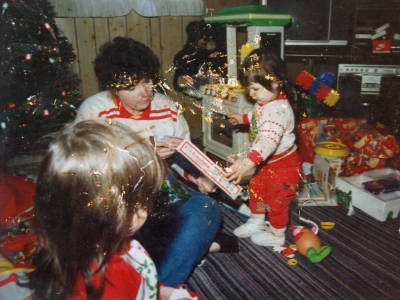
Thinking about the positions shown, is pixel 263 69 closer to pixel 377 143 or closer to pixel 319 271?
pixel 319 271

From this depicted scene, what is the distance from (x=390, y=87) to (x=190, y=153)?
1.08 meters

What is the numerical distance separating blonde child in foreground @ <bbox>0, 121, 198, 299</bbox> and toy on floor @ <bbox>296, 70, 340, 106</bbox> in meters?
1.16

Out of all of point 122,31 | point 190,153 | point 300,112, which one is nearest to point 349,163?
point 300,112

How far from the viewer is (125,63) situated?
2.48ft

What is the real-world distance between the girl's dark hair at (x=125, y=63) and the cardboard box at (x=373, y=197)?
0.95 m

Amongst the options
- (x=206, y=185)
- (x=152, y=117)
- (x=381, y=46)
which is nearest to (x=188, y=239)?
(x=206, y=185)

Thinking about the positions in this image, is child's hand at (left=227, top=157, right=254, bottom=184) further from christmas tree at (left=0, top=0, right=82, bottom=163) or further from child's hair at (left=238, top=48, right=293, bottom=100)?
christmas tree at (left=0, top=0, right=82, bottom=163)

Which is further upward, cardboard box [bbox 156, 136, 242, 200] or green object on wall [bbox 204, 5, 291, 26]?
green object on wall [bbox 204, 5, 291, 26]

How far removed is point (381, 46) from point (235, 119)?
72cm

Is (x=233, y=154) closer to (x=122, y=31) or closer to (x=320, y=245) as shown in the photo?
(x=320, y=245)

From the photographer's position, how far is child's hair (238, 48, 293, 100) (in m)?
1.01

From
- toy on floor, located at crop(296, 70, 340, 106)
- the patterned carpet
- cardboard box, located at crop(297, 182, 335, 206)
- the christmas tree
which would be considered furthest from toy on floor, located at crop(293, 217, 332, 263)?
the christmas tree

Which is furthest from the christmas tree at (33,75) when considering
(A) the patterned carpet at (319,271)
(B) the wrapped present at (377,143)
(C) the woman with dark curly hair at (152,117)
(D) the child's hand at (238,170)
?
(B) the wrapped present at (377,143)

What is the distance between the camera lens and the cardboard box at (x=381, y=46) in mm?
1356
